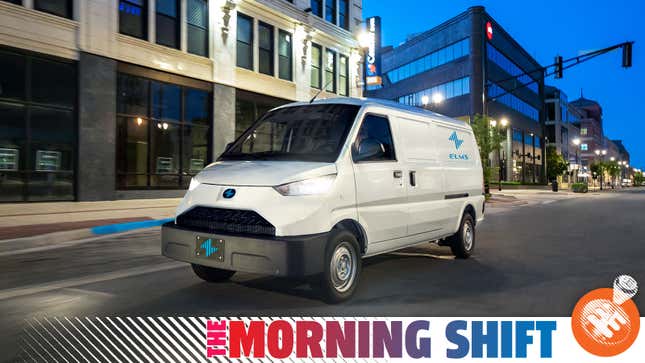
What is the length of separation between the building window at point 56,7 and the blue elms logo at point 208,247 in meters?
15.1

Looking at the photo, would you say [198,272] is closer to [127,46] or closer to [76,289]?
[76,289]

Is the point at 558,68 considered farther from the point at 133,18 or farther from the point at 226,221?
the point at 226,221

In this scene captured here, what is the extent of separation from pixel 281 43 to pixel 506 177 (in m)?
48.4

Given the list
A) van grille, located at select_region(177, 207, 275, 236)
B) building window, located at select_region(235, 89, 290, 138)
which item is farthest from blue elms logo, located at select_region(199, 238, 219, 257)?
building window, located at select_region(235, 89, 290, 138)

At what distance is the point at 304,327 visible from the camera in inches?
169

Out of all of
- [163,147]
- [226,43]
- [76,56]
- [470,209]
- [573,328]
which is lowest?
[573,328]

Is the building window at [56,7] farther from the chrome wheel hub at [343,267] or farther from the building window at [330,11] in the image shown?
the chrome wheel hub at [343,267]

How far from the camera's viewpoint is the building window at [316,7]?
90.2ft

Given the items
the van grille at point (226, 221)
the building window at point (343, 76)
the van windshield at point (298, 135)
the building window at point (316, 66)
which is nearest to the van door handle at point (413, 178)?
the van windshield at point (298, 135)

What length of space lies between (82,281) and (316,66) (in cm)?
2336

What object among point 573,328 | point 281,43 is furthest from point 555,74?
point 573,328

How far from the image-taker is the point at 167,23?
19984 millimetres

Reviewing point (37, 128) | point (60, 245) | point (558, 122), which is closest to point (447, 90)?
point (558, 122)

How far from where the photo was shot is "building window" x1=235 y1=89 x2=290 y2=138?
2327 cm
